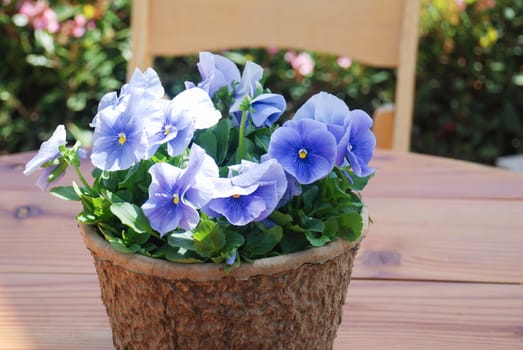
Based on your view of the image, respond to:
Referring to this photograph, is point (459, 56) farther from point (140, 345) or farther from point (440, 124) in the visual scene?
point (140, 345)

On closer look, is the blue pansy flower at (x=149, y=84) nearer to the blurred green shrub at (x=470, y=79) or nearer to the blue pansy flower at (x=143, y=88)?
the blue pansy flower at (x=143, y=88)

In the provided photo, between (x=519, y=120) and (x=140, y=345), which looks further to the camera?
(x=519, y=120)

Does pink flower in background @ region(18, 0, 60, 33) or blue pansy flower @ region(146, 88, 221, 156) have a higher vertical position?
blue pansy flower @ region(146, 88, 221, 156)

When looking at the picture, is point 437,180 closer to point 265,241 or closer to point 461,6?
point 265,241

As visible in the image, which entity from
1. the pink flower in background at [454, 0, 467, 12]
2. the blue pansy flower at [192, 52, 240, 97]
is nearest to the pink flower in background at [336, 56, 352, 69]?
the pink flower in background at [454, 0, 467, 12]

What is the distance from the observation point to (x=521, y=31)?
2730mm

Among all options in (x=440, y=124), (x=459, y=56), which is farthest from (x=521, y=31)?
(x=440, y=124)

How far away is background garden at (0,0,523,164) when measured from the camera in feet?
8.68

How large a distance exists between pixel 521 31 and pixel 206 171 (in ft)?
7.86

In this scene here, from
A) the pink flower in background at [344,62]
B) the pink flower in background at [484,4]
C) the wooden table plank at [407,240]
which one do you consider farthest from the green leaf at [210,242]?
the pink flower in background at [484,4]

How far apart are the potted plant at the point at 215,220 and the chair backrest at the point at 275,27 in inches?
33.5

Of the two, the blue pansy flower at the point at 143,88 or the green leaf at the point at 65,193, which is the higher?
the blue pansy flower at the point at 143,88

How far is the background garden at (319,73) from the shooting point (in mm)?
2646

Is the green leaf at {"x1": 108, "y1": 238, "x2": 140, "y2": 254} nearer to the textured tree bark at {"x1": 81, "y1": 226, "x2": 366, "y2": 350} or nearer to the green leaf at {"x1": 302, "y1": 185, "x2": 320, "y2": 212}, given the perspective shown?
the textured tree bark at {"x1": 81, "y1": 226, "x2": 366, "y2": 350}
